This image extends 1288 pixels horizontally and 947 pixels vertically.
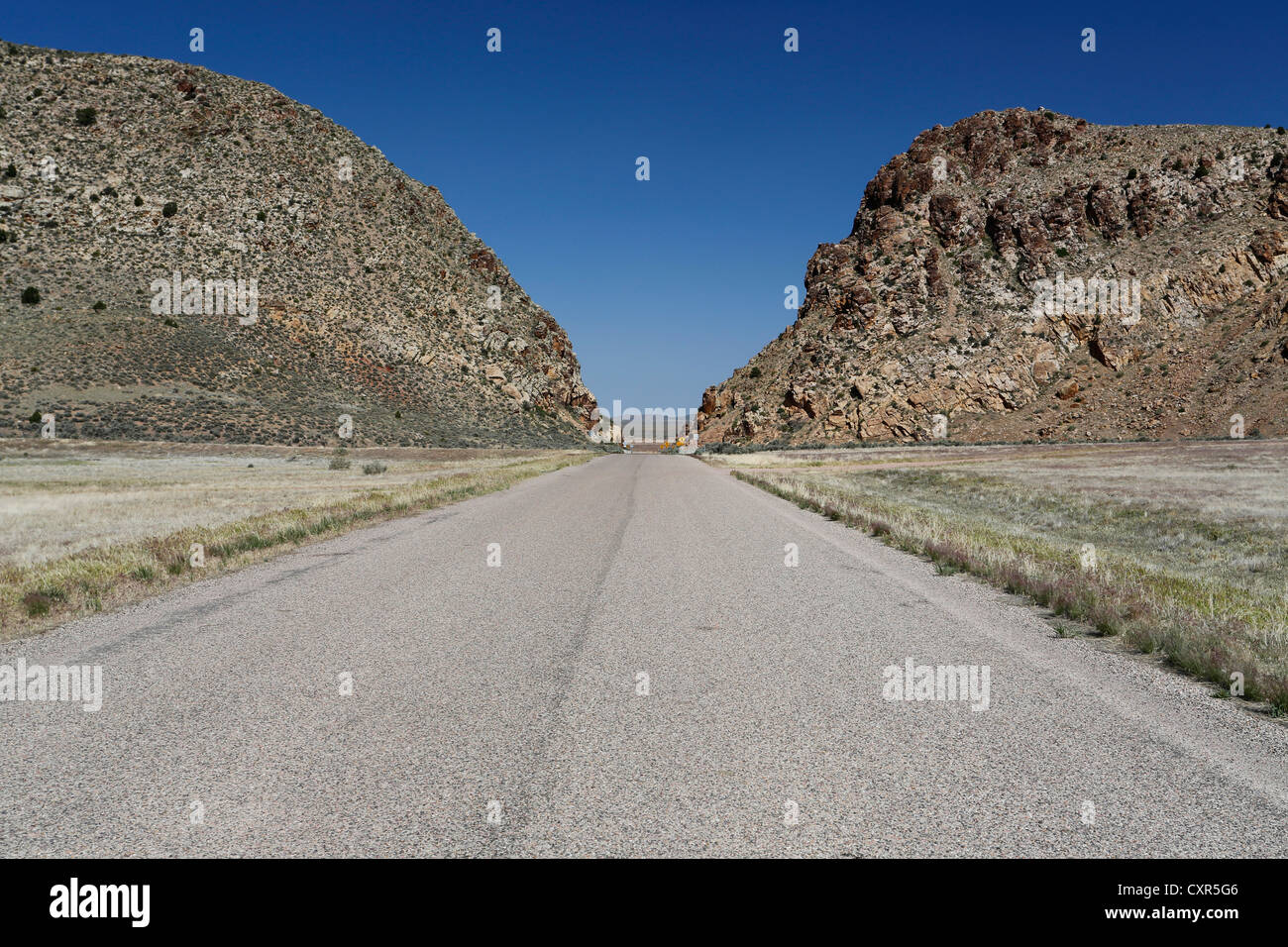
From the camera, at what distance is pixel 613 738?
4973mm

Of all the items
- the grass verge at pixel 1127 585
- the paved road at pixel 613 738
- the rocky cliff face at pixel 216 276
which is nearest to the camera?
the paved road at pixel 613 738

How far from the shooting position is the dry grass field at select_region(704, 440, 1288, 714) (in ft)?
23.7

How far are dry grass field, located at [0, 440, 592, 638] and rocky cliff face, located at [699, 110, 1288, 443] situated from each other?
2390 inches

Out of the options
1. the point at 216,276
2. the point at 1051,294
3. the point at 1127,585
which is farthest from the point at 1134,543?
the point at 1051,294

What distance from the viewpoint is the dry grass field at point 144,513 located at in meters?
10.1

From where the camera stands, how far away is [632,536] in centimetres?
1603

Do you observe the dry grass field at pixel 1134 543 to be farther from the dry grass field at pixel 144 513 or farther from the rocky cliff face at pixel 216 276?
the rocky cliff face at pixel 216 276

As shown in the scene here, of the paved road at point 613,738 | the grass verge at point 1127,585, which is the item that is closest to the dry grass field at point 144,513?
the paved road at point 613,738

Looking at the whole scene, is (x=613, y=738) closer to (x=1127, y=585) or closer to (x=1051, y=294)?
(x=1127, y=585)

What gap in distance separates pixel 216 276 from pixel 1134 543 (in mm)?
81606

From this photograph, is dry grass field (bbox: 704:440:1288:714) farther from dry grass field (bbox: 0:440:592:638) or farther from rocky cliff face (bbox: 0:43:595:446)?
rocky cliff face (bbox: 0:43:595:446)

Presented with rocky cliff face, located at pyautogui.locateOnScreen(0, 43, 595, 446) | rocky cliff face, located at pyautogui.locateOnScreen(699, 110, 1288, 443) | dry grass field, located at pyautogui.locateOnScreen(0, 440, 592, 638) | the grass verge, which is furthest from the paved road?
rocky cliff face, located at pyautogui.locateOnScreen(699, 110, 1288, 443)

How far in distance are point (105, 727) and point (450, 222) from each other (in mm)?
113712

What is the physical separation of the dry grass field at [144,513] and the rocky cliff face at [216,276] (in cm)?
1786
